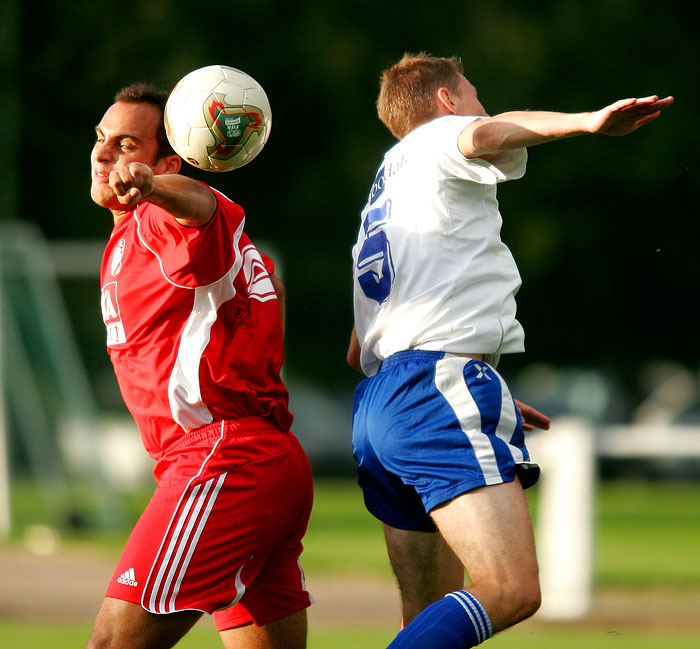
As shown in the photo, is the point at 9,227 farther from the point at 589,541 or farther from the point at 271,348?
the point at 271,348

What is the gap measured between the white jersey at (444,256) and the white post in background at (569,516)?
16.8 ft

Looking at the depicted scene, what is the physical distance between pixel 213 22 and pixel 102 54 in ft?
8.41

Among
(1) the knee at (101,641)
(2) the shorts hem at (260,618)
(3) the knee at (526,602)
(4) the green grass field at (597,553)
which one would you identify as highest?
(1) the knee at (101,641)

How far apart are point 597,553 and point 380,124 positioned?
48.9 ft

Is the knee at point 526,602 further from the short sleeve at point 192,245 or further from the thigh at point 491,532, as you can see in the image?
the short sleeve at point 192,245

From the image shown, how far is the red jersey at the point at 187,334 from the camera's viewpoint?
15.1ft

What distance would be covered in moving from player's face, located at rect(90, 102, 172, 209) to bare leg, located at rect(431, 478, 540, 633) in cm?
173

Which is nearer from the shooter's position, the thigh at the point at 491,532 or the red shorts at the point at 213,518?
the thigh at the point at 491,532

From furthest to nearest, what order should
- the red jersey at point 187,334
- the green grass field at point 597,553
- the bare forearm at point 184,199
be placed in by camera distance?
the green grass field at point 597,553, the red jersey at point 187,334, the bare forearm at point 184,199

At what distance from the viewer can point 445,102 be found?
4.91m

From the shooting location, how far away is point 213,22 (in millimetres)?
27484

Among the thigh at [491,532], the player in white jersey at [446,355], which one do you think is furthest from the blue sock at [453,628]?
the thigh at [491,532]

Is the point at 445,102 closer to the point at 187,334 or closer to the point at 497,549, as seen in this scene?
the point at 187,334

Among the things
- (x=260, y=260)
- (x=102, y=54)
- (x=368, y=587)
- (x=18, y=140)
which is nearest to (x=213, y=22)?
(x=102, y=54)
